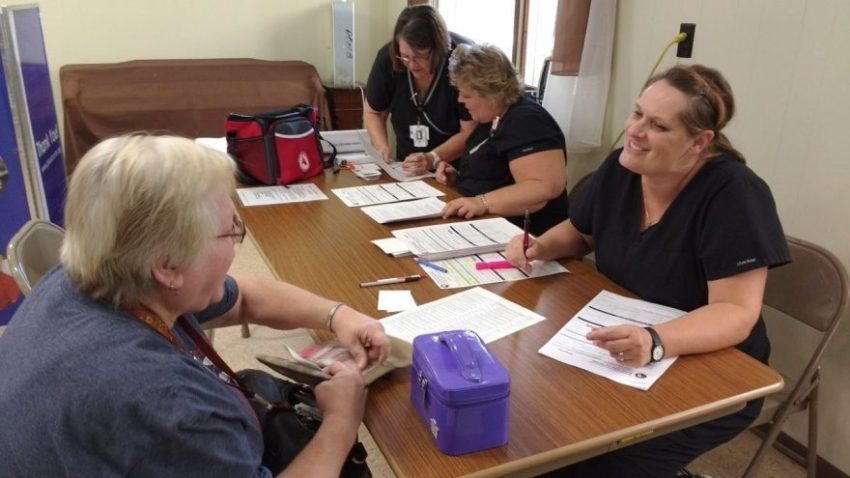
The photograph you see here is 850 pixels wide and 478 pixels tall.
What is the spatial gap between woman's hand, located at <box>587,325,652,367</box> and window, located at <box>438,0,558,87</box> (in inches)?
88.3

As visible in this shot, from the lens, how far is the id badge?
2764 mm

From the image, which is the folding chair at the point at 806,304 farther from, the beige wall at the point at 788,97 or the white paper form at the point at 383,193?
the white paper form at the point at 383,193

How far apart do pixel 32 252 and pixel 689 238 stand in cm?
146

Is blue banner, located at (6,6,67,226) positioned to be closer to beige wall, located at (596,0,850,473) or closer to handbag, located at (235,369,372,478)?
handbag, located at (235,369,372,478)

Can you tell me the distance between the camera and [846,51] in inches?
68.1

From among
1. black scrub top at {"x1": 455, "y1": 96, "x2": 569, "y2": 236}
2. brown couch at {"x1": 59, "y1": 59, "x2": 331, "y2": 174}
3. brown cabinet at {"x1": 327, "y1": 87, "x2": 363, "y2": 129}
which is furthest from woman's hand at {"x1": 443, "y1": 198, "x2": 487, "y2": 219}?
brown cabinet at {"x1": 327, "y1": 87, "x2": 363, "y2": 129}

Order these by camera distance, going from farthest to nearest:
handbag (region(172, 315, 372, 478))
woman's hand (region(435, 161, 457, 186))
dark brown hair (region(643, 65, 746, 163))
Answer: woman's hand (region(435, 161, 457, 186)) < dark brown hair (region(643, 65, 746, 163)) < handbag (region(172, 315, 372, 478))

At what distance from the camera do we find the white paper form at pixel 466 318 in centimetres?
128

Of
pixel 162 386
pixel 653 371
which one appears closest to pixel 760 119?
pixel 653 371

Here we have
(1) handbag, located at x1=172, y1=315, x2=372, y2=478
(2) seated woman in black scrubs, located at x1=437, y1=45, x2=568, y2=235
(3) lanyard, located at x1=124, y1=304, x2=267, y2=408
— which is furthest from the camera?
(2) seated woman in black scrubs, located at x1=437, y1=45, x2=568, y2=235

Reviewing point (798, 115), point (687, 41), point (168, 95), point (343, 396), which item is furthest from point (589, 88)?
point (168, 95)

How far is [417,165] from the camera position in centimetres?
254

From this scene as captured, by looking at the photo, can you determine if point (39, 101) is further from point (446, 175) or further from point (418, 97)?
point (446, 175)

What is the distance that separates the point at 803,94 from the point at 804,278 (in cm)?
57
